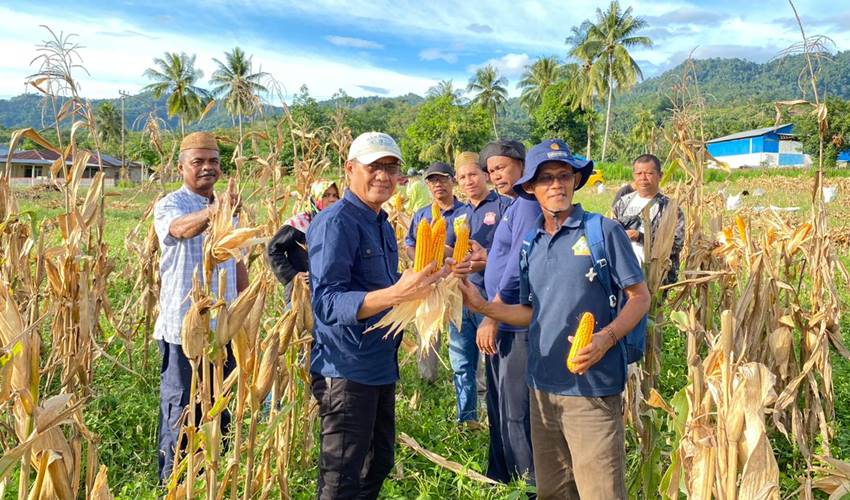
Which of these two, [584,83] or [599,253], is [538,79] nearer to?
[584,83]

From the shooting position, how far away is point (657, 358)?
280 centimetres

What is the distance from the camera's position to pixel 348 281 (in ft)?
6.74

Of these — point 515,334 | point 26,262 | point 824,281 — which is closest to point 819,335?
point 824,281

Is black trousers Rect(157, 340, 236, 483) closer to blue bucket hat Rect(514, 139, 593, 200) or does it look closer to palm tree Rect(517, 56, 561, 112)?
blue bucket hat Rect(514, 139, 593, 200)

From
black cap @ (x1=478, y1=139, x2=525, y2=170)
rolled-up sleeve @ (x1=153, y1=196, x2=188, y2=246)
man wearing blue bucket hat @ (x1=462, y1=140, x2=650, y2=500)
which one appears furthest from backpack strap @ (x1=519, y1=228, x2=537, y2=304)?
rolled-up sleeve @ (x1=153, y1=196, x2=188, y2=246)

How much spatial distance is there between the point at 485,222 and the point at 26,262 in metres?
2.66

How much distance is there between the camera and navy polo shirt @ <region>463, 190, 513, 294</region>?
3.77 metres

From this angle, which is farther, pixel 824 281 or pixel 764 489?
pixel 824 281

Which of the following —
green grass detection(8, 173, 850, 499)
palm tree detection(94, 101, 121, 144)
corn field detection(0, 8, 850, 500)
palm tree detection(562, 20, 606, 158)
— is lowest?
green grass detection(8, 173, 850, 499)

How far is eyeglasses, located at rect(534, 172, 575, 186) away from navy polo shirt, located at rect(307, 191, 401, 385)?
2.11 ft

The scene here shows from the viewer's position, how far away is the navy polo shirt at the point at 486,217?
3.77 m

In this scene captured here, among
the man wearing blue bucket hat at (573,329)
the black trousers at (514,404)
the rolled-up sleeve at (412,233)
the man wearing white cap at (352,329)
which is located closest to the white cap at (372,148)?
the man wearing white cap at (352,329)

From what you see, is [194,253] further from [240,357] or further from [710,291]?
[710,291]

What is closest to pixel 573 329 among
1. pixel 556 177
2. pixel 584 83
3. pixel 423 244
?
pixel 556 177
